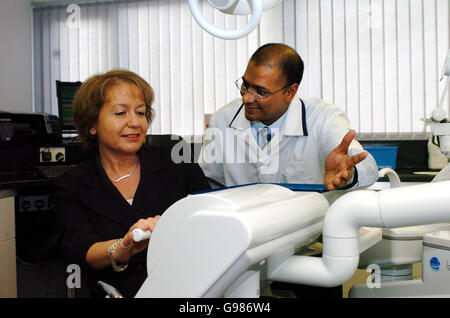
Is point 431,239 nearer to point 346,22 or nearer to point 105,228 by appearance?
point 105,228

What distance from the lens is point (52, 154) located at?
2939 mm

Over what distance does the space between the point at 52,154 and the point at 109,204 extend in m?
1.94

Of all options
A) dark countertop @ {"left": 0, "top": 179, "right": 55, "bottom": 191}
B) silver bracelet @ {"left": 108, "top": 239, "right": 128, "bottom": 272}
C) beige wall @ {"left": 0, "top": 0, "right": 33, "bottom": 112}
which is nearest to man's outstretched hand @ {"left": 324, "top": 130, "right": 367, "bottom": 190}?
silver bracelet @ {"left": 108, "top": 239, "right": 128, "bottom": 272}

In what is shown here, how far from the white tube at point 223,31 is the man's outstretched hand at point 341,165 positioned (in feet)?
1.05

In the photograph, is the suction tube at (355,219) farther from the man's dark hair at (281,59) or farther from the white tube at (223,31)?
the man's dark hair at (281,59)

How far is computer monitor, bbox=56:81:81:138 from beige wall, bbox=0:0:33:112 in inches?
37.9

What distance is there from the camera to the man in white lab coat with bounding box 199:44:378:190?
1.65m

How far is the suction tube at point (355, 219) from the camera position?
52cm

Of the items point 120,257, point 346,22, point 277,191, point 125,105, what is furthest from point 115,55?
point 277,191

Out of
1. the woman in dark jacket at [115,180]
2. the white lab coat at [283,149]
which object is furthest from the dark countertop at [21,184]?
the woman in dark jacket at [115,180]
